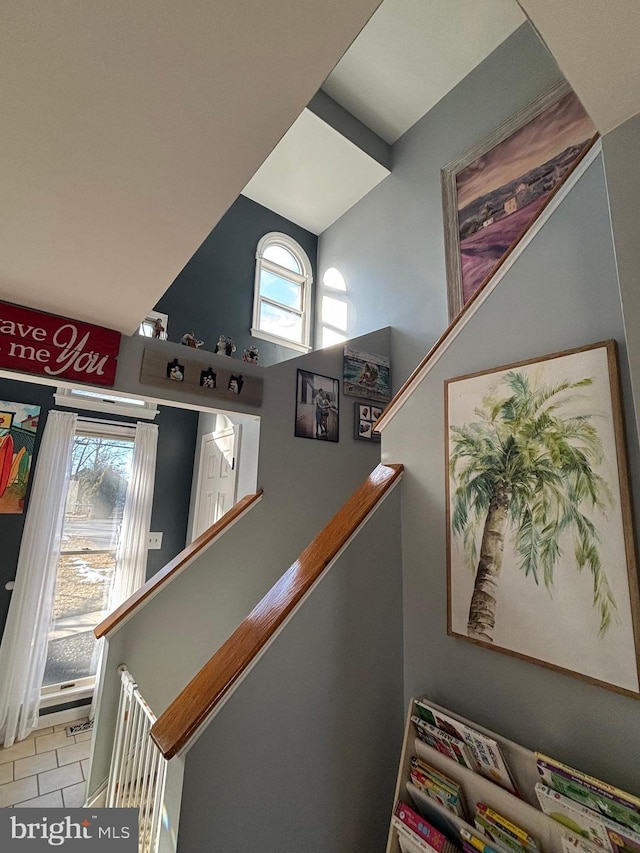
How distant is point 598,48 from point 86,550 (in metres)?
4.05

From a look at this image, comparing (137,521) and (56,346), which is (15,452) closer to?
(137,521)

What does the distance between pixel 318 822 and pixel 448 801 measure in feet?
1.43

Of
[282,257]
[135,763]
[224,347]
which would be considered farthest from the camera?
[282,257]

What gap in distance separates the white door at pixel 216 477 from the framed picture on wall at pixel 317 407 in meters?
0.53

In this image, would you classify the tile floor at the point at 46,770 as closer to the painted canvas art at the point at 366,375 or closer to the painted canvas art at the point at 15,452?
the painted canvas art at the point at 15,452

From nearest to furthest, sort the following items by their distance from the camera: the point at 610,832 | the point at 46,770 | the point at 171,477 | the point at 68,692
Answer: the point at 610,832 → the point at 46,770 → the point at 68,692 → the point at 171,477

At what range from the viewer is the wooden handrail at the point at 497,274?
1242mm

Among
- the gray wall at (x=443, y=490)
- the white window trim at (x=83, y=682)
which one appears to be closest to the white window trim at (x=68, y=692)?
the white window trim at (x=83, y=682)

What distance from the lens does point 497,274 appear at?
4.65 ft

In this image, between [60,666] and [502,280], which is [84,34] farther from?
[60,666]

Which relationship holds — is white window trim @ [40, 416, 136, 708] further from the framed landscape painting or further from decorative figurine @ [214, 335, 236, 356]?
the framed landscape painting

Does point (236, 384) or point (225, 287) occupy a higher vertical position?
point (225, 287)

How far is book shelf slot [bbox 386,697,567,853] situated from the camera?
3.27 ft

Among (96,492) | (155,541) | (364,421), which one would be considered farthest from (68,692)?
(364,421)
